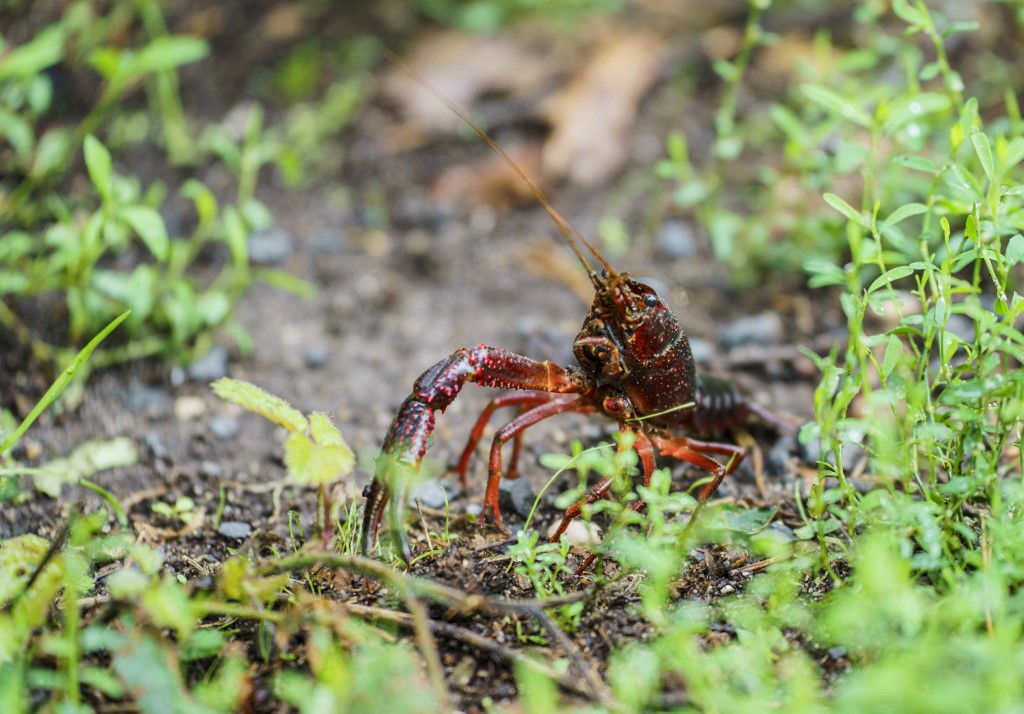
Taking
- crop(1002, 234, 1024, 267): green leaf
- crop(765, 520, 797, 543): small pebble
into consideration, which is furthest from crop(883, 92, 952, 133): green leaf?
crop(765, 520, 797, 543): small pebble

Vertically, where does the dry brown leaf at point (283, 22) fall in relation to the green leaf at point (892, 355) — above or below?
above

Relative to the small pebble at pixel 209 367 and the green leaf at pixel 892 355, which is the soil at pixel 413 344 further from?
the green leaf at pixel 892 355

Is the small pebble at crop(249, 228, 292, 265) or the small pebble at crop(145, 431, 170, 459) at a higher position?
the small pebble at crop(249, 228, 292, 265)

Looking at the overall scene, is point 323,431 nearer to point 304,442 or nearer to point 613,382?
point 304,442

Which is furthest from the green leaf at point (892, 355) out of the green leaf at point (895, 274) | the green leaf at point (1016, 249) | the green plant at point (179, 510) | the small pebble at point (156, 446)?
the small pebble at point (156, 446)

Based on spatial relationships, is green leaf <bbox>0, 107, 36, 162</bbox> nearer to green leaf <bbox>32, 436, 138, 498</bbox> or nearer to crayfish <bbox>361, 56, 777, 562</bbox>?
green leaf <bbox>32, 436, 138, 498</bbox>

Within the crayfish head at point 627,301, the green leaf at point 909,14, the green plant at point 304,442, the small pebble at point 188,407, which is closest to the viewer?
the green plant at point 304,442

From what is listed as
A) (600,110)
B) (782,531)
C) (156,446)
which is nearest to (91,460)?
(156,446)
